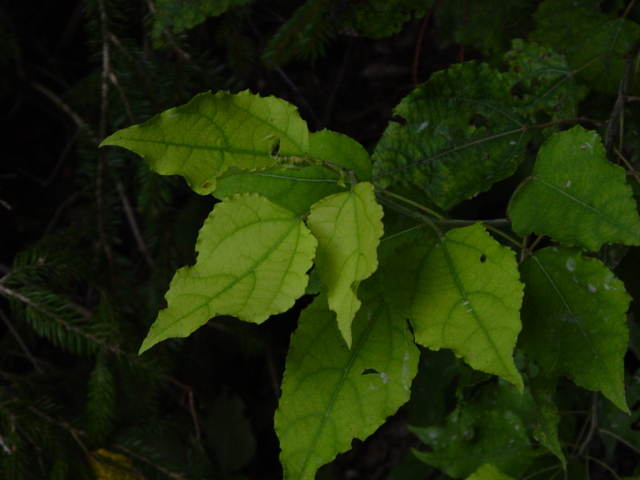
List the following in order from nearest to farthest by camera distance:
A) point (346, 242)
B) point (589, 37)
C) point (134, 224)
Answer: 1. point (346, 242)
2. point (589, 37)
3. point (134, 224)

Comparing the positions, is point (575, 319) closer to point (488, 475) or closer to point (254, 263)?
point (488, 475)

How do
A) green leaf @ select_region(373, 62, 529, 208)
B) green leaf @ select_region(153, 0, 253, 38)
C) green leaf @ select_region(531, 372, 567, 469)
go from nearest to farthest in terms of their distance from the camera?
green leaf @ select_region(531, 372, 567, 469) < green leaf @ select_region(373, 62, 529, 208) < green leaf @ select_region(153, 0, 253, 38)

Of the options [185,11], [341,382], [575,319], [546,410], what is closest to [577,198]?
[575,319]

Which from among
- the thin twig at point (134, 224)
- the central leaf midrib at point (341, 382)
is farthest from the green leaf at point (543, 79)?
the thin twig at point (134, 224)

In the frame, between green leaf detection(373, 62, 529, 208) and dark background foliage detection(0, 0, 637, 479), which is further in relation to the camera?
dark background foliage detection(0, 0, 637, 479)

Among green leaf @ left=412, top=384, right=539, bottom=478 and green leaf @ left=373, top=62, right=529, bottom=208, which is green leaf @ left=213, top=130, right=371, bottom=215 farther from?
green leaf @ left=412, top=384, right=539, bottom=478

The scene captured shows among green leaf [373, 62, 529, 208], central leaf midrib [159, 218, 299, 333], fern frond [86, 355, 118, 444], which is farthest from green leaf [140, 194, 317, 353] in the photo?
fern frond [86, 355, 118, 444]

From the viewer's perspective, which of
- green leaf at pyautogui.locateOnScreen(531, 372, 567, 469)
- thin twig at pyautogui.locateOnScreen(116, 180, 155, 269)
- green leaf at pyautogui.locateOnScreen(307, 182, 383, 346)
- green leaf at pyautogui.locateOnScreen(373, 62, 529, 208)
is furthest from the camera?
thin twig at pyautogui.locateOnScreen(116, 180, 155, 269)

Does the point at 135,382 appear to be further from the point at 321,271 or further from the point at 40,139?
the point at 321,271
